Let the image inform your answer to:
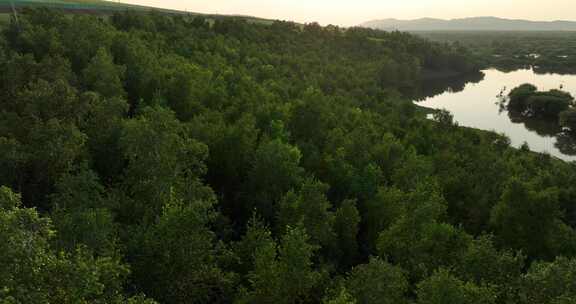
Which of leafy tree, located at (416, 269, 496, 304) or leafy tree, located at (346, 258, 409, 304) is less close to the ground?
leafy tree, located at (416, 269, 496, 304)

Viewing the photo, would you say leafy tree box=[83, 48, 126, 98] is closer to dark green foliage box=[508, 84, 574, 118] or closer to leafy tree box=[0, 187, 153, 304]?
leafy tree box=[0, 187, 153, 304]

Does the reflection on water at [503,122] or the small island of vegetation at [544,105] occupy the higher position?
the small island of vegetation at [544,105]

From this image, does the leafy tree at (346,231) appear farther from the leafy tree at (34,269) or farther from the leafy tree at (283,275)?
the leafy tree at (34,269)

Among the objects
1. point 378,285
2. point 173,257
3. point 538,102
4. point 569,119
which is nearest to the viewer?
point 378,285

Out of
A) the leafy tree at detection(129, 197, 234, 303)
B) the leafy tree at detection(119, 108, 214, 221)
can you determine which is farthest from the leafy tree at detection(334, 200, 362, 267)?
the leafy tree at detection(129, 197, 234, 303)

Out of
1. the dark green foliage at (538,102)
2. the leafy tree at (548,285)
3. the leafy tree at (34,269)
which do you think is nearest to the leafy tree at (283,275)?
the leafy tree at (34,269)

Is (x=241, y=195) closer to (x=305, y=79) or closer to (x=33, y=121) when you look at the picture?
(x=33, y=121)

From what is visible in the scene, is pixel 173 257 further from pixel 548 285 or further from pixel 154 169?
pixel 548 285

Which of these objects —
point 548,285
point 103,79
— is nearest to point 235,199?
point 103,79
